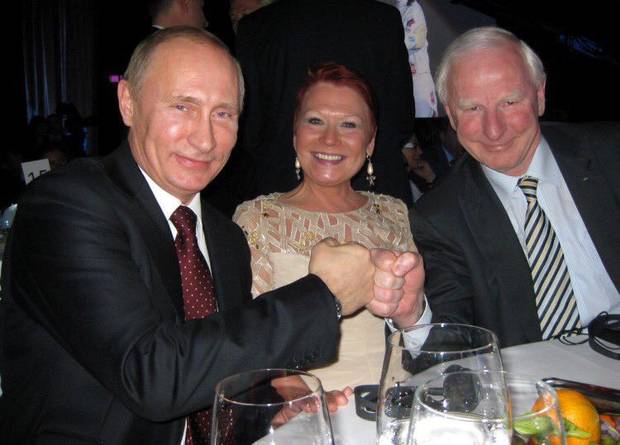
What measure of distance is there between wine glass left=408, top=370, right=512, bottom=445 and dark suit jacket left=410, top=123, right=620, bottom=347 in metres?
1.37

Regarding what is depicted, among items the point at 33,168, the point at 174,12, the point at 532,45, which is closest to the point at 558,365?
the point at 33,168

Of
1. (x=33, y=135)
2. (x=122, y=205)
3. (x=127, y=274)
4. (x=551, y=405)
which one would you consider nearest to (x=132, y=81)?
(x=122, y=205)

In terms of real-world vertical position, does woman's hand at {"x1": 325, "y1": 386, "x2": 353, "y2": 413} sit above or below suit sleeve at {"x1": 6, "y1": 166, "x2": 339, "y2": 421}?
below

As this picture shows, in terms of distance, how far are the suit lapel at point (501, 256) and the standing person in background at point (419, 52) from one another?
2665 millimetres

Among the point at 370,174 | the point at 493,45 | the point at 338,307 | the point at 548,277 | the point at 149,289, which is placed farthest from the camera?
the point at 370,174

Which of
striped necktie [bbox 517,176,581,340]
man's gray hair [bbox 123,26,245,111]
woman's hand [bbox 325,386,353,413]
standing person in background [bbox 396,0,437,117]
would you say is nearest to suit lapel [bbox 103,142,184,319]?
man's gray hair [bbox 123,26,245,111]

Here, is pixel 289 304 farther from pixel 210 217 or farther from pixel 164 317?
pixel 210 217

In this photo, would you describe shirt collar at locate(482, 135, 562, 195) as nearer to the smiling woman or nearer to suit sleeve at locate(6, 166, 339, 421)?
the smiling woman

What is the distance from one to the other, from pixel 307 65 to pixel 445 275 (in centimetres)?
135

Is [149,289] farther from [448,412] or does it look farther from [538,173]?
[538,173]

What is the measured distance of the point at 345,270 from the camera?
1380mm

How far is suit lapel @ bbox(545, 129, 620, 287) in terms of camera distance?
2197mm

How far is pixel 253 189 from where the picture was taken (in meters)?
3.33

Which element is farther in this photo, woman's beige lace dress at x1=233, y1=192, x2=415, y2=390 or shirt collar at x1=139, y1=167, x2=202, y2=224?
woman's beige lace dress at x1=233, y1=192, x2=415, y2=390
